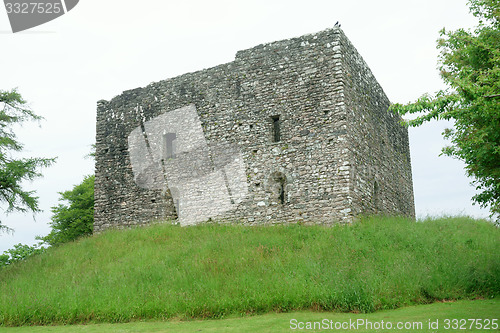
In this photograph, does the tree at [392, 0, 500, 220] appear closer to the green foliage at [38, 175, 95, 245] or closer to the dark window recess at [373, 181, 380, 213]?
the dark window recess at [373, 181, 380, 213]

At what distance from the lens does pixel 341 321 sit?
838cm

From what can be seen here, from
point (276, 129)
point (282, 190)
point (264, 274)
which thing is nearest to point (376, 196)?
point (282, 190)

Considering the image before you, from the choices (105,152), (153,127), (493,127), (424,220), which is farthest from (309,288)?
(105,152)

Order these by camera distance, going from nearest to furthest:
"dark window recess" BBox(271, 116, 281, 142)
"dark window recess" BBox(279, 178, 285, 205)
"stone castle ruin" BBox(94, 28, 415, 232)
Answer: "stone castle ruin" BBox(94, 28, 415, 232)
"dark window recess" BBox(279, 178, 285, 205)
"dark window recess" BBox(271, 116, 281, 142)

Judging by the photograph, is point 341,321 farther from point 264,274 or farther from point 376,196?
point 376,196

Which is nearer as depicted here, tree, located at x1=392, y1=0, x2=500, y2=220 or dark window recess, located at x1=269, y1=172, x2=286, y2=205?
tree, located at x1=392, y1=0, x2=500, y2=220

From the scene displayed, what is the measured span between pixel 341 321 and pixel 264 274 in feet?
9.53

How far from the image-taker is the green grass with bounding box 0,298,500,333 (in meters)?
7.89

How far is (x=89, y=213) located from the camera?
86.2 ft

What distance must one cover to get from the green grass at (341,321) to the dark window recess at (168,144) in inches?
396

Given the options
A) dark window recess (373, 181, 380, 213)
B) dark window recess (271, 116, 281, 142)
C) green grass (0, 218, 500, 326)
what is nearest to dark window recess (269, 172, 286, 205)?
green grass (0, 218, 500, 326)

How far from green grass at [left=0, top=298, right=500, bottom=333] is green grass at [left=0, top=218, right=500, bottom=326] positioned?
437mm

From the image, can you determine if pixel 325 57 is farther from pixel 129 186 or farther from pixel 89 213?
pixel 89 213

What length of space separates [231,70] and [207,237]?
6779 millimetres
